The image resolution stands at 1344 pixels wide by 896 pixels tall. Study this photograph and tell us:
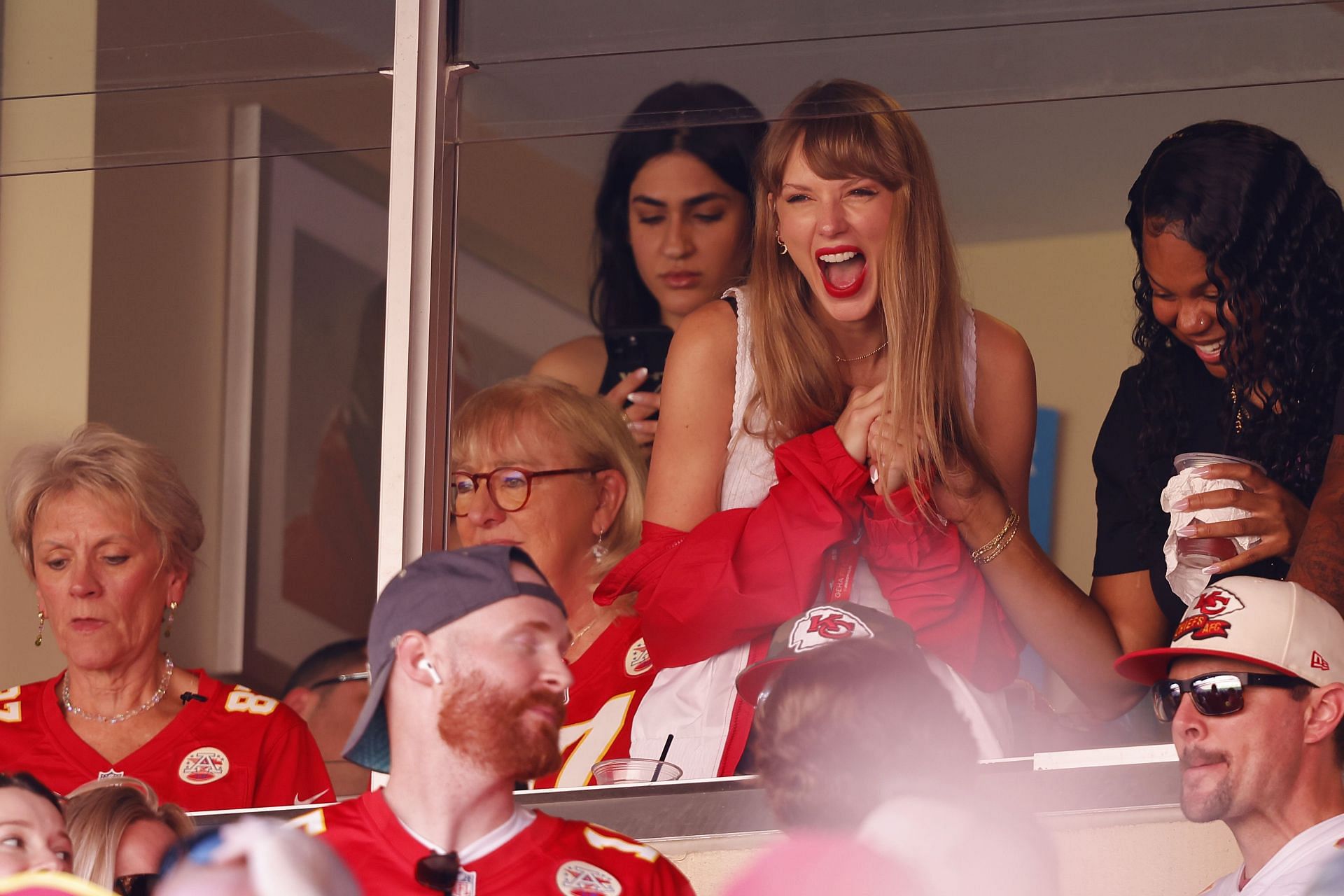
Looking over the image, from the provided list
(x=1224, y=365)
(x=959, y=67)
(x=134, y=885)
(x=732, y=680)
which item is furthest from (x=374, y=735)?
(x=1224, y=365)

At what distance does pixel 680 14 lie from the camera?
332 cm

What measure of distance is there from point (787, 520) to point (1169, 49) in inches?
44.9

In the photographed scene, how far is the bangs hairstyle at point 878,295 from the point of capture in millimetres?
3199

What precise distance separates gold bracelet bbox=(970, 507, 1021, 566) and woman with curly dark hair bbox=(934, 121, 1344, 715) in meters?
0.01

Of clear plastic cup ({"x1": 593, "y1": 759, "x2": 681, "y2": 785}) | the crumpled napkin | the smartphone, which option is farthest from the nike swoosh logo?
the crumpled napkin

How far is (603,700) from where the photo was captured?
3443 mm

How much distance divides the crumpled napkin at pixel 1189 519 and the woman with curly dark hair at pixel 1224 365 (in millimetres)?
14

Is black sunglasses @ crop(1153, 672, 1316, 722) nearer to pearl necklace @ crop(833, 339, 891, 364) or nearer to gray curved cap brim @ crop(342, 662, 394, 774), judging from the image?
pearl necklace @ crop(833, 339, 891, 364)

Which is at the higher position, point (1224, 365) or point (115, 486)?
point (1224, 365)

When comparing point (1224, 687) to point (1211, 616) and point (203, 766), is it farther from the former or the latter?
point (203, 766)

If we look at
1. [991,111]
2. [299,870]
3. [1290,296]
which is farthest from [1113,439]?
[299,870]

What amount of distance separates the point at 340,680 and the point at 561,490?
979mm

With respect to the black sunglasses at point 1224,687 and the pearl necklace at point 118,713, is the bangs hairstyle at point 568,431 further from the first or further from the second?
the black sunglasses at point 1224,687

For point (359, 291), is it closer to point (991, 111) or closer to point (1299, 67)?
point (991, 111)
